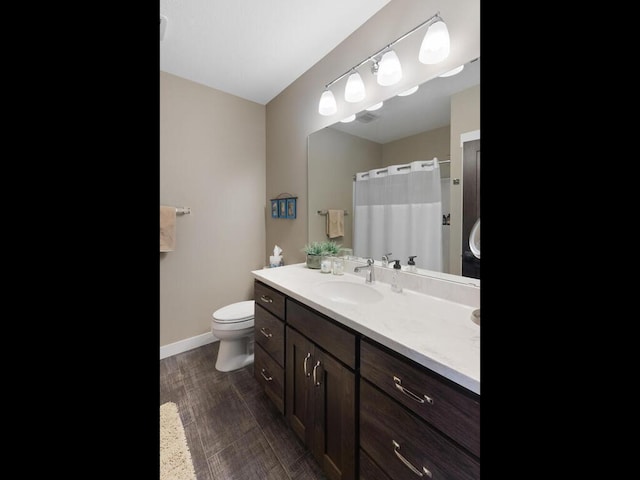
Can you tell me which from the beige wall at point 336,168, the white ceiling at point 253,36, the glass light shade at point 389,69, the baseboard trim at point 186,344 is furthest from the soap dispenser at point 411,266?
Result: the baseboard trim at point 186,344

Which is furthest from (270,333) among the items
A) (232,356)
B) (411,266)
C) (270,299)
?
(411,266)

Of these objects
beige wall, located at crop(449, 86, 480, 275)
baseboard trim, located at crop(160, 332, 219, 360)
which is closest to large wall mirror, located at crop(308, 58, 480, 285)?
beige wall, located at crop(449, 86, 480, 275)

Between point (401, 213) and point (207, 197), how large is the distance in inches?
64.8

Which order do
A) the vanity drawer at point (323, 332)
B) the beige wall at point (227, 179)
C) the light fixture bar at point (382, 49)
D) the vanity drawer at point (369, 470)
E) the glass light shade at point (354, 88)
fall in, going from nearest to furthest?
the vanity drawer at point (369, 470) < the vanity drawer at point (323, 332) < the light fixture bar at point (382, 49) < the glass light shade at point (354, 88) < the beige wall at point (227, 179)

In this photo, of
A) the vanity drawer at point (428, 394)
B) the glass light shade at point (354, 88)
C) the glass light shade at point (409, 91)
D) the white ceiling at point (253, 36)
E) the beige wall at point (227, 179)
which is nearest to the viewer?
Answer: the vanity drawer at point (428, 394)

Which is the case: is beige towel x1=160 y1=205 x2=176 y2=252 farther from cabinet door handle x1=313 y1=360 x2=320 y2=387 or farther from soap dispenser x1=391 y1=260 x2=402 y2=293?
soap dispenser x1=391 y1=260 x2=402 y2=293

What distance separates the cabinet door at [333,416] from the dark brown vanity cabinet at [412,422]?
2.1 inches

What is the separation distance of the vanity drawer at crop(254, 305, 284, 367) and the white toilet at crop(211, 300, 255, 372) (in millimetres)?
298

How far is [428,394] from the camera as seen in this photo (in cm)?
69

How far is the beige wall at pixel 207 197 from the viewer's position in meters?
2.05

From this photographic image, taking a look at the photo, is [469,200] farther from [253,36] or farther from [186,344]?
[186,344]

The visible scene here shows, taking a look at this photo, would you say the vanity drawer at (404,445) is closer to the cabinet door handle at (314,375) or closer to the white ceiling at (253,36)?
the cabinet door handle at (314,375)
